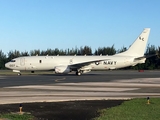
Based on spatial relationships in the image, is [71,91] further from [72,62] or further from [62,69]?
[72,62]

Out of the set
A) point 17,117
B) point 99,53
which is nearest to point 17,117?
point 17,117

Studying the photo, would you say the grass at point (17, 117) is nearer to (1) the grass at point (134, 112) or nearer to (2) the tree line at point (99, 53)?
(1) the grass at point (134, 112)

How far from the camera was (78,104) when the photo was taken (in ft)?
50.5

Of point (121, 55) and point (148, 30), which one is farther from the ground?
point (148, 30)

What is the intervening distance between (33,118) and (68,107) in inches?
125

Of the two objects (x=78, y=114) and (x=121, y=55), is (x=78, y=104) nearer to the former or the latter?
(x=78, y=114)

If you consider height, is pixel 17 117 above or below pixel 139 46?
below

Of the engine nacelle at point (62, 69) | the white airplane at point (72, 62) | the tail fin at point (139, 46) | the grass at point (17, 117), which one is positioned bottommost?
the grass at point (17, 117)

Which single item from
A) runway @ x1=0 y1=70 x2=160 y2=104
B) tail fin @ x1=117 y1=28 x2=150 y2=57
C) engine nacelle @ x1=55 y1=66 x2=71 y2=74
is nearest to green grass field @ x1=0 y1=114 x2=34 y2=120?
runway @ x1=0 y1=70 x2=160 y2=104

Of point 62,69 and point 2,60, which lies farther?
point 2,60

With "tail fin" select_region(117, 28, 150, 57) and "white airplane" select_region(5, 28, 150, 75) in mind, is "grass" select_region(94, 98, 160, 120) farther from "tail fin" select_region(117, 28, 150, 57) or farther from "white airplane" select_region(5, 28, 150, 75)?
"tail fin" select_region(117, 28, 150, 57)

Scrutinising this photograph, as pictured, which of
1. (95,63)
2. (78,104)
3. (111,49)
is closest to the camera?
(78,104)

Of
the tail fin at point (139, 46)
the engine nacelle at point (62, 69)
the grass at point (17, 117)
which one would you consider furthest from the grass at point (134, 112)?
the tail fin at point (139, 46)

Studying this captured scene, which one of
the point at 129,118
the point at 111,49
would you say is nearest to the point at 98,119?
the point at 129,118
